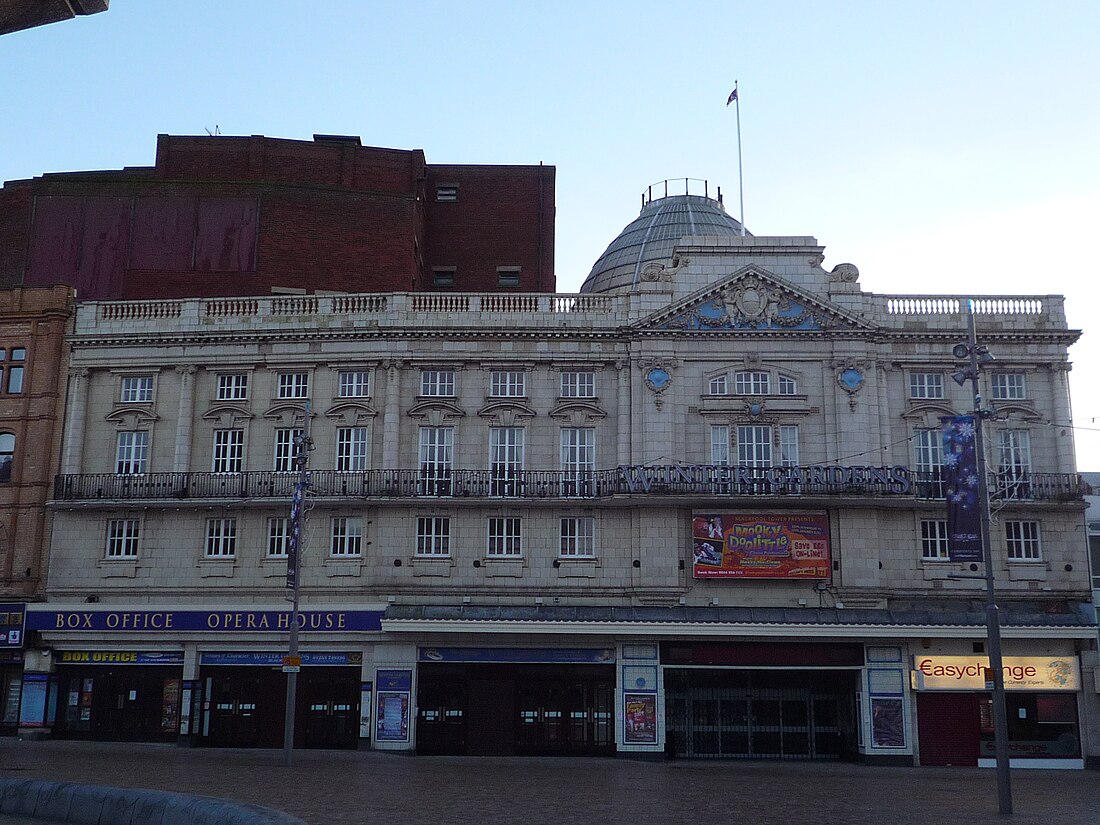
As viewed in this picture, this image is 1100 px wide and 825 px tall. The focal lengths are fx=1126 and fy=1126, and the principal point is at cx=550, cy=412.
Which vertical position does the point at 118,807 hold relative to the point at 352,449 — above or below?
below

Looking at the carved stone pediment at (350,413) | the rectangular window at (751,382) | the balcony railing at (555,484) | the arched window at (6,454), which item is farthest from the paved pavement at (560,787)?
the rectangular window at (751,382)

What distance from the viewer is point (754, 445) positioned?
4078cm

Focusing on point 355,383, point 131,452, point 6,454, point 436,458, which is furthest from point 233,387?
point 6,454

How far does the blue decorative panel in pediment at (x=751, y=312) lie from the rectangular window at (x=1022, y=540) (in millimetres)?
9637

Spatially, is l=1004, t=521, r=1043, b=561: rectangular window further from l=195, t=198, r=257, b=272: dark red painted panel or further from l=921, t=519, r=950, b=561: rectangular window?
l=195, t=198, r=257, b=272: dark red painted panel

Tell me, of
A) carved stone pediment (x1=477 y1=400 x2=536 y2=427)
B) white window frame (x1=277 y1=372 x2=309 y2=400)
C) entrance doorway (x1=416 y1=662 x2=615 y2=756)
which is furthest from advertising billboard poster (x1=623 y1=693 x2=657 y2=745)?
white window frame (x1=277 y1=372 x2=309 y2=400)

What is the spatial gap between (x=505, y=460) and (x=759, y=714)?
12.7m

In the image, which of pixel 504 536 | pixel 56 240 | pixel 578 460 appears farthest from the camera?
pixel 56 240

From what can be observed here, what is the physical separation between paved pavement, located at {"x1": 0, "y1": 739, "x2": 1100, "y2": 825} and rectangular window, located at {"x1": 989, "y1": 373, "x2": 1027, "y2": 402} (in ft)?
43.3

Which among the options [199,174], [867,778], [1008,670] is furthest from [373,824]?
[199,174]

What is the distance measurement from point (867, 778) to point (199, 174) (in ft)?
131

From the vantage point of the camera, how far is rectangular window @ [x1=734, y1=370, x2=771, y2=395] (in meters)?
41.3

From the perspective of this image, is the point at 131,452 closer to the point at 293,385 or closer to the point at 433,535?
the point at 293,385

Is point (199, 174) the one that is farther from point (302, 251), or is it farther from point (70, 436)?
point (70, 436)
